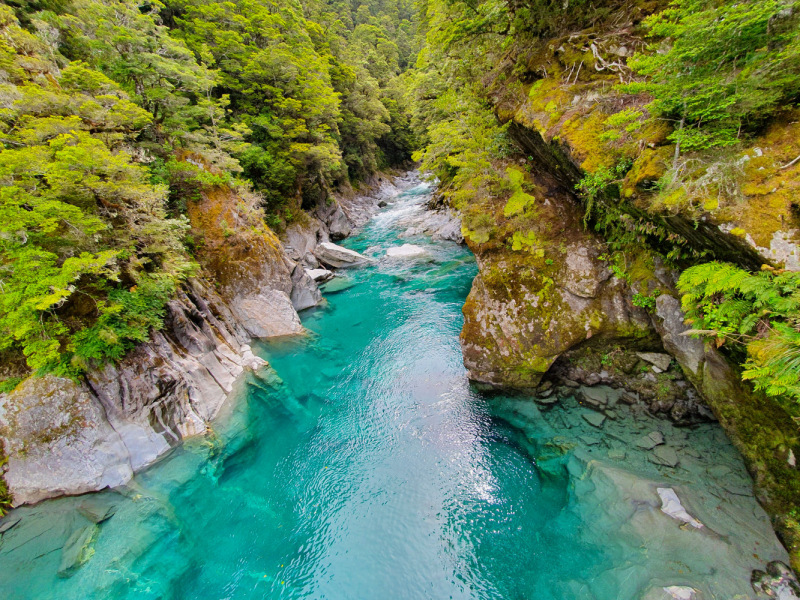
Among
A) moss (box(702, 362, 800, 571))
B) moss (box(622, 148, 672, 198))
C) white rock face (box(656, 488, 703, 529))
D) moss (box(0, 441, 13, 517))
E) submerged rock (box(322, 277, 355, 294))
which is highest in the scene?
moss (box(0, 441, 13, 517))

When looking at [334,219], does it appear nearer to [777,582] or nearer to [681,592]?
[681,592]

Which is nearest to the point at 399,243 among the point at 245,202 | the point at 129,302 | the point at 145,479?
the point at 245,202

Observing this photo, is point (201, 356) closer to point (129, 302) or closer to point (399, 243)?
point (129, 302)

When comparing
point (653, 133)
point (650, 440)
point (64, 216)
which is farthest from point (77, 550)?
point (653, 133)

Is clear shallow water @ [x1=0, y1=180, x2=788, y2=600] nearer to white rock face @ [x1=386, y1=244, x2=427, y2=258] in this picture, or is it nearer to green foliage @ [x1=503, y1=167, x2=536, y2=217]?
green foliage @ [x1=503, y1=167, x2=536, y2=217]

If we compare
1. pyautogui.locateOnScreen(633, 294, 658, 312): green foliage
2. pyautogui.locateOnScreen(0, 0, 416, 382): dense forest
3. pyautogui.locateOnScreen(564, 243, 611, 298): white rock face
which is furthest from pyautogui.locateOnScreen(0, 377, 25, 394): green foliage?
pyautogui.locateOnScreen(633, 294, 658, 312): green foliage

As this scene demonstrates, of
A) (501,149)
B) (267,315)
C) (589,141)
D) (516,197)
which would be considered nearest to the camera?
(589,141)

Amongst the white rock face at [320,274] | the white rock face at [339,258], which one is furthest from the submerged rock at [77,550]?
the white rock face at [339,258]
